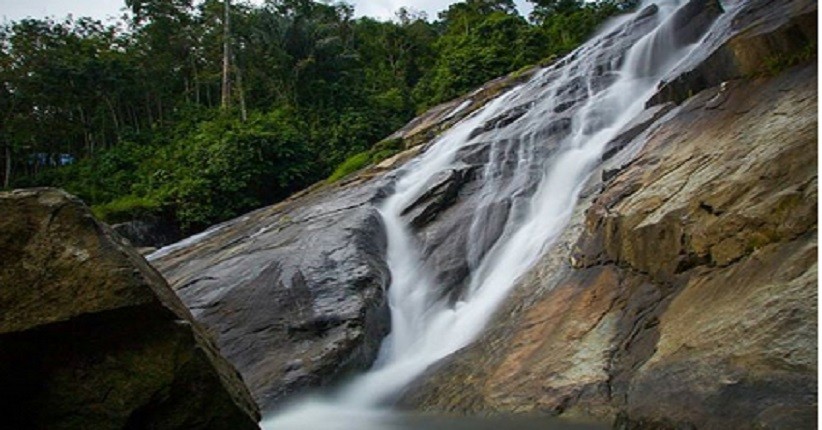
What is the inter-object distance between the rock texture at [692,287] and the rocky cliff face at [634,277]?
0.02 meters

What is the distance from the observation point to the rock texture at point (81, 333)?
160 inches

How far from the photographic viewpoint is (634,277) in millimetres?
7336

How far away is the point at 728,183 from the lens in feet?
21.4

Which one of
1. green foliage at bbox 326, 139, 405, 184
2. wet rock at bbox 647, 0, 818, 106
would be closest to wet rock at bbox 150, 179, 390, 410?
wet rock at bbox 647, 0, 818, 106

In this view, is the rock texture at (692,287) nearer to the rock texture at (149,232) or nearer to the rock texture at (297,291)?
the rock texture at (297,291)

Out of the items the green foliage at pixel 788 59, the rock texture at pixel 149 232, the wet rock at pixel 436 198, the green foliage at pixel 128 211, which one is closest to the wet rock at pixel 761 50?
the green foliage at pixel 788 59

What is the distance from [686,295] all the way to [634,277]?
108cm

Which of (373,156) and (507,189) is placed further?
(373,156)

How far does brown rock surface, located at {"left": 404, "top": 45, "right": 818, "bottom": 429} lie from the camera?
458cm

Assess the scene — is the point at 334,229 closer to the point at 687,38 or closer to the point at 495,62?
the point at 687,38

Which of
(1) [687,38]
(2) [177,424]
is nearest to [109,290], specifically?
(2) [177,424]

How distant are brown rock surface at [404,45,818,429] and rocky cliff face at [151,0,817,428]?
2 centimetres

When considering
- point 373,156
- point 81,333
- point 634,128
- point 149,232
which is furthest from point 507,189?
point 149,232

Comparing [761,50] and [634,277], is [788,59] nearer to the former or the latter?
[761,50]
